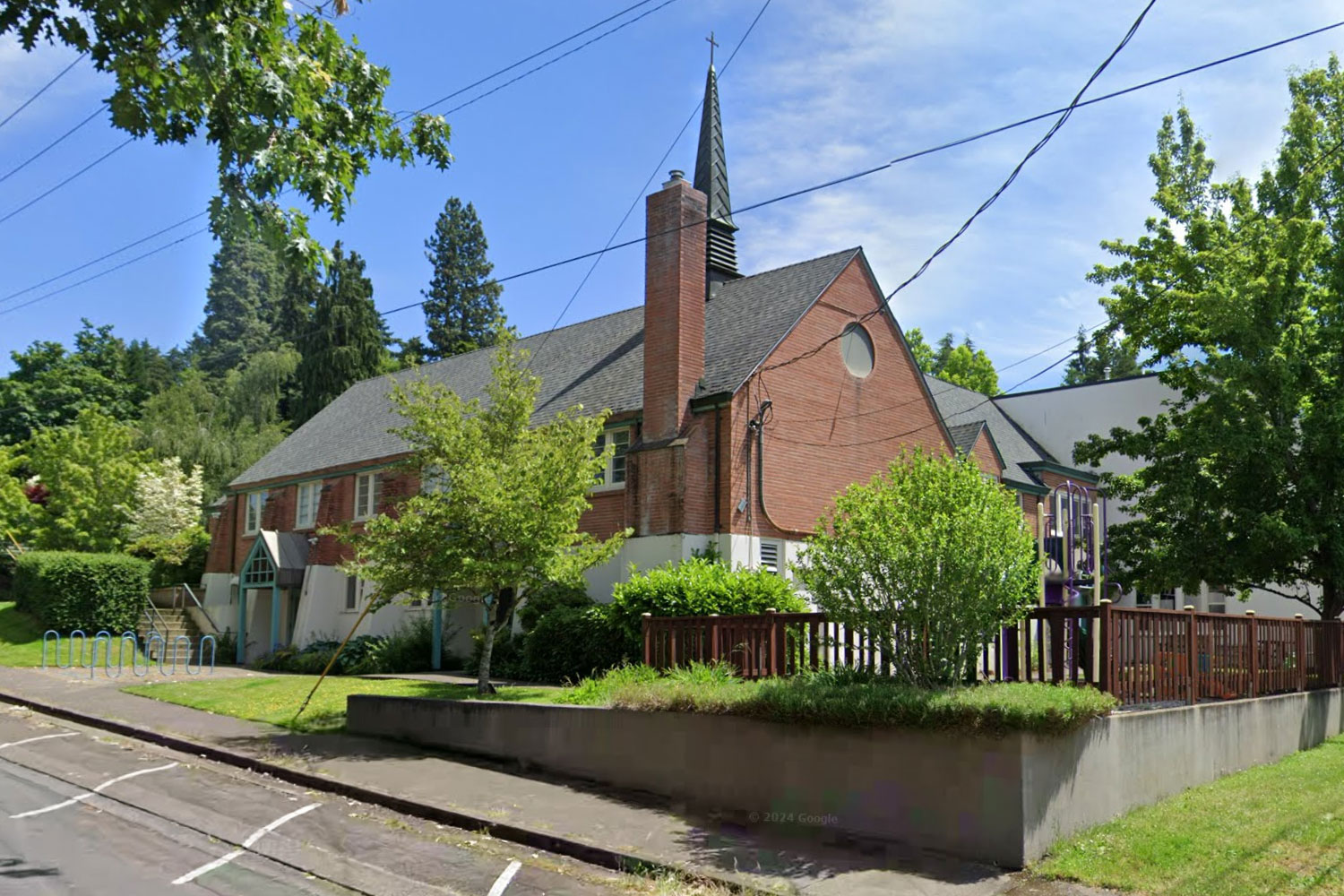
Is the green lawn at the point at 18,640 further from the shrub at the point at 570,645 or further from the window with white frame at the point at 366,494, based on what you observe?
the shrub at the point at 570,645

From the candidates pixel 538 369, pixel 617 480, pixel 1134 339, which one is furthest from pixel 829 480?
pixel 538 369

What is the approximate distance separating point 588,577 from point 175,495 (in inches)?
925

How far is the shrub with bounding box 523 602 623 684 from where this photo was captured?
1764 cm

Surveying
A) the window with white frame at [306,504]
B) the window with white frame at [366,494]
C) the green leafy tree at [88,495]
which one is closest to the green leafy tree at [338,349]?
the green leafy tree at [88,495]

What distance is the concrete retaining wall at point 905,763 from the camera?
8273 millimetres

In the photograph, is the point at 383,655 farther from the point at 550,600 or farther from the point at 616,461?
the point at 616,461

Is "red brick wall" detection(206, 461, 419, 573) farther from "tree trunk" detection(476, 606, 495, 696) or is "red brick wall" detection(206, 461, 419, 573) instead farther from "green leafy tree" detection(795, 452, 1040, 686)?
"green leafy tree" detection(795, 452, 1040, 686)

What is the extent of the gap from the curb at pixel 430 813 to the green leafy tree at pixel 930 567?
294 centimetres

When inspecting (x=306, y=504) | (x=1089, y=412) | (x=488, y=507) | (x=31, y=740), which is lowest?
(x=31, y=740)

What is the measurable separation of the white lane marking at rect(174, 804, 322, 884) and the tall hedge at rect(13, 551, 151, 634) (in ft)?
75.5

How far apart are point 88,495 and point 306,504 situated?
36.8 ft

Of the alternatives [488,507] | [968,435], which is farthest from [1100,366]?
[488,507]

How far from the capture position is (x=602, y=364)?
82.4ft

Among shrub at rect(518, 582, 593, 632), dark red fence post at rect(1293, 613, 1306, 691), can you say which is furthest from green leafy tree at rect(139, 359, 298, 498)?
dark red fence post at rect(1293, 613, 1306, 691)
